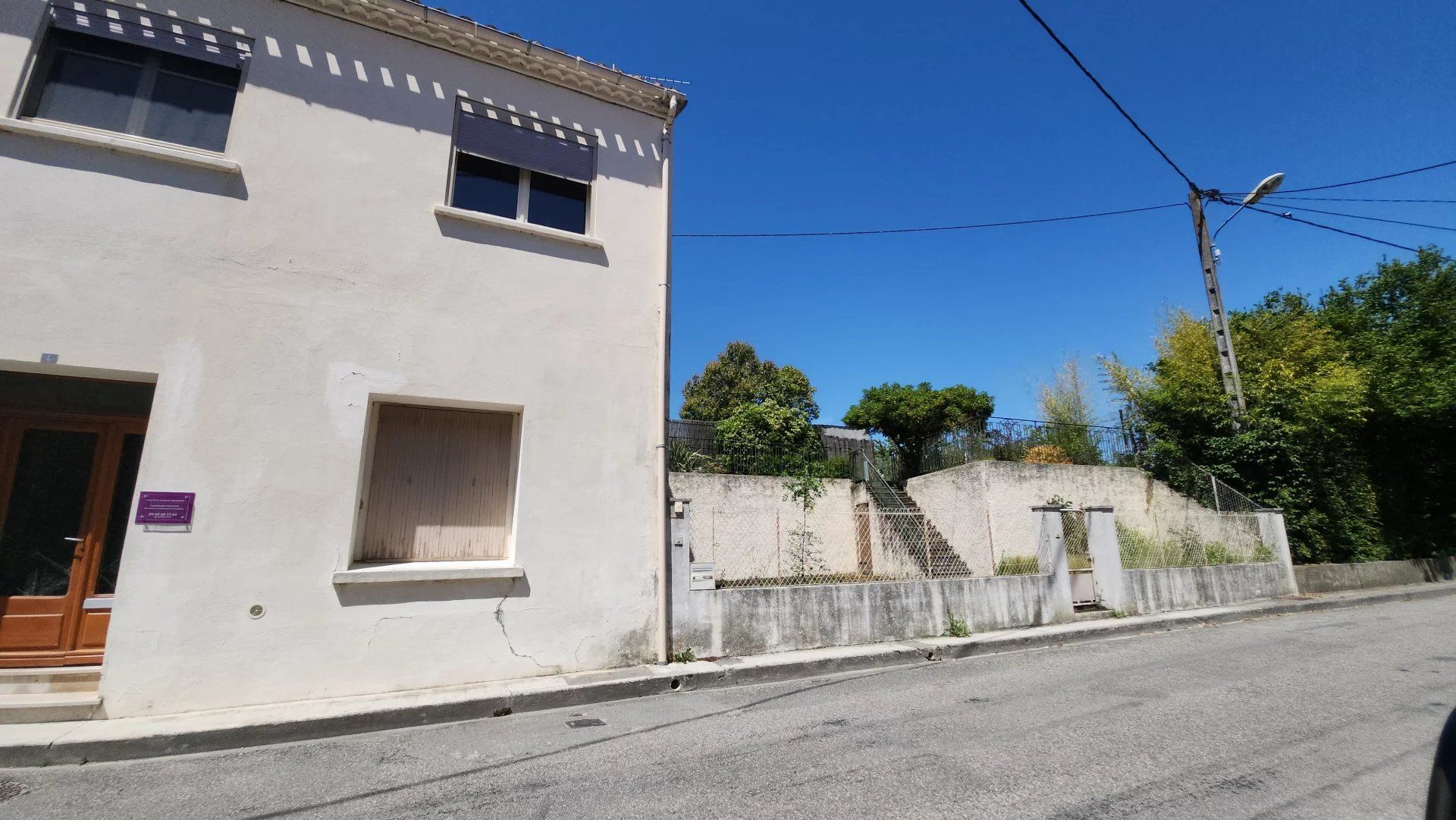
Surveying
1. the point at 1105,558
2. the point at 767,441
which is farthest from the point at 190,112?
the point at 1105,558

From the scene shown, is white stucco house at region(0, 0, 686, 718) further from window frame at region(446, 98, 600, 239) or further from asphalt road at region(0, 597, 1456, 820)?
asphalt road at region(0, 597, 1456, 820)

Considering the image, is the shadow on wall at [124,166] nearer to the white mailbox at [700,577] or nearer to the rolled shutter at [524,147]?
the rolled shutter at [524,147]

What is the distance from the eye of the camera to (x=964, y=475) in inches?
504

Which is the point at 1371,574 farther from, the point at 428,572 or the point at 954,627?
the point at 428,572

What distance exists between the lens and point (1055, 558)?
369 inches

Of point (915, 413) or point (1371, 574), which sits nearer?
point (1371, 574)

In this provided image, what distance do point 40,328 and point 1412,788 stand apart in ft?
32.7

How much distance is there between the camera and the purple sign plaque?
4.83 metres

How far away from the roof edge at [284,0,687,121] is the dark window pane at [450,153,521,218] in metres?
1.15

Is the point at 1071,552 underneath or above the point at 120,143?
underneath

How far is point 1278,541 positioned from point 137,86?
19.3 meters

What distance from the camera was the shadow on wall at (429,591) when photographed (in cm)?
531

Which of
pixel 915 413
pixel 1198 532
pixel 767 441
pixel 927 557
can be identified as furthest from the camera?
pixel 915 413

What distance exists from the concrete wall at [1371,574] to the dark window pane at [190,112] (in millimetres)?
19197
